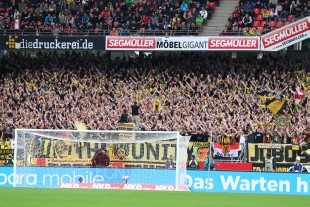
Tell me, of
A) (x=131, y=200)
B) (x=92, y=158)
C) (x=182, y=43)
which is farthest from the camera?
(x=182, y=43)

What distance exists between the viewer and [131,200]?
1933cm

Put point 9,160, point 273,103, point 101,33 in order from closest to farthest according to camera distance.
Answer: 1. point 9,160
2. point 273,103
3. point 101,33

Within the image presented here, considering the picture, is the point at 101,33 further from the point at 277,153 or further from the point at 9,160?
the point at 277,153

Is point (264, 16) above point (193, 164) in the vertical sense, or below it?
above

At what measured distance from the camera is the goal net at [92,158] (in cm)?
2766

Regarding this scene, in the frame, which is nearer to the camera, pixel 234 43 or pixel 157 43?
pixel 234 43

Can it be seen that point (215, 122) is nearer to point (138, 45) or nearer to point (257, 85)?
point (257, 85)

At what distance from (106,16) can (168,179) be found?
18.8 m

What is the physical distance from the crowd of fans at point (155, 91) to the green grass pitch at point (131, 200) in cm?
1619

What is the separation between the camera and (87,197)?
20266 millimetres

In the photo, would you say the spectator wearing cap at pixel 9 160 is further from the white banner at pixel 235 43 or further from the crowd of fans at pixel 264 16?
the crowd of fans at pixel 264 16

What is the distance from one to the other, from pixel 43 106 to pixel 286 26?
13.5 metres

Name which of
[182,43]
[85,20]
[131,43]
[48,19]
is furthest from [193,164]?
[48,19]

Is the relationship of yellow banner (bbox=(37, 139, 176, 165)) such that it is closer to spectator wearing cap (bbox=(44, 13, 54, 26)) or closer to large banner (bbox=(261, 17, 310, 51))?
large banner (bbox=(261, 17, 310, 51))
